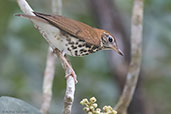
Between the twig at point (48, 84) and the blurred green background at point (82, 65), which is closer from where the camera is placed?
the twig at point (48, 84)

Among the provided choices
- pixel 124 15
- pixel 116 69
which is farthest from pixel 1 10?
pixel 124 15

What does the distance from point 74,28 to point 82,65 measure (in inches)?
69.0

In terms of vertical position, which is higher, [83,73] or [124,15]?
[124,15]

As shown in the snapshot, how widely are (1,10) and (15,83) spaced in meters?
1.17

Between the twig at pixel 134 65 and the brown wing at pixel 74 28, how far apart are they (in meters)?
0.49

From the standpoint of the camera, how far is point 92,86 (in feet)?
20.4

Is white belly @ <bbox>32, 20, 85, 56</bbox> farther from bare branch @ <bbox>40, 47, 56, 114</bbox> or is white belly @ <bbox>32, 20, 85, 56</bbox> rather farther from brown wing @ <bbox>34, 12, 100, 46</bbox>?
bare branch @ <bbox>40, 47, 56, 114</bbox>

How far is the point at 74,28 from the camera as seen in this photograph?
4.38 metres

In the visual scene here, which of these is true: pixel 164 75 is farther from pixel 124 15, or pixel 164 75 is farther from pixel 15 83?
pixel 15 83

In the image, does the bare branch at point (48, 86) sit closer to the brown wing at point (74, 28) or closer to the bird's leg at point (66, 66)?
the bird's leg at point (66, 66)

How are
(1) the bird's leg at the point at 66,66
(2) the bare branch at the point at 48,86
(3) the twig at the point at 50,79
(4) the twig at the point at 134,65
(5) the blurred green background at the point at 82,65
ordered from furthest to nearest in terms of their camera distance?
(5) the blurred green background at the point at 82,65 → (4) the twig at the point at 134,65 → (2) the bare branch at the point at 48,86 → (1) the bird's leg at the point at 66,66 → (3) the twig at the point at 50,79

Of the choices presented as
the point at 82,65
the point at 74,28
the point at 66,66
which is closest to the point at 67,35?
the point at 74,28

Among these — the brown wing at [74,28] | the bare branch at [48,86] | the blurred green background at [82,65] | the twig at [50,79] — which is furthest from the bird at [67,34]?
the blurred green background at [82,65]

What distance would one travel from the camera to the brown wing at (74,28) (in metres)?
3.98
